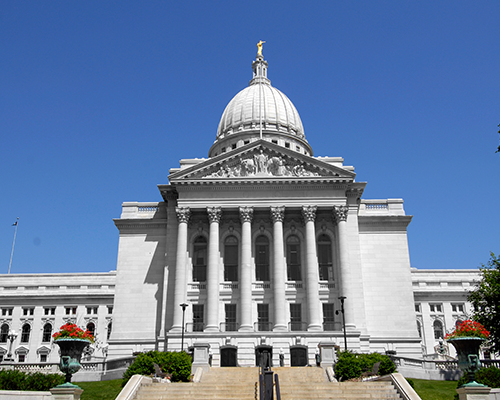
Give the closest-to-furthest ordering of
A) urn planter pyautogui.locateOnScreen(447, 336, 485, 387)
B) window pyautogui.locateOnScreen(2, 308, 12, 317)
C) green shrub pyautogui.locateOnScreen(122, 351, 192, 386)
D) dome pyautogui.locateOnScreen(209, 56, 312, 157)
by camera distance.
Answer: urn planter pyautogui.locateOnScreen(447, 336, 485, 387) → green shrub pyautogui.locateOnScreen(122, 351, 192, 386) → dome pyautogui.locateOnScreen(209, 56, 312, 157) → window pyautogui.locateOnScreen(2, 308, 12, 317)

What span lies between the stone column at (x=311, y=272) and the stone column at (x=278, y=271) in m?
2.43

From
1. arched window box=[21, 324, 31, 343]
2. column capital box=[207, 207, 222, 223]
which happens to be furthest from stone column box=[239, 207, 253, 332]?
arched window box=[21, 324, 31, 343]

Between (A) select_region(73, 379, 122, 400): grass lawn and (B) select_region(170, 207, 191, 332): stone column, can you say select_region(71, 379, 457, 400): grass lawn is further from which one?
(B) select_region(170, 207, 191, 332): stone column

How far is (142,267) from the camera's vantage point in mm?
58562

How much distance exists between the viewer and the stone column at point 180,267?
2060 inches

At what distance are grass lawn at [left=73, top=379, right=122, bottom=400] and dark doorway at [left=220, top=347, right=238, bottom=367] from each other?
12429mm

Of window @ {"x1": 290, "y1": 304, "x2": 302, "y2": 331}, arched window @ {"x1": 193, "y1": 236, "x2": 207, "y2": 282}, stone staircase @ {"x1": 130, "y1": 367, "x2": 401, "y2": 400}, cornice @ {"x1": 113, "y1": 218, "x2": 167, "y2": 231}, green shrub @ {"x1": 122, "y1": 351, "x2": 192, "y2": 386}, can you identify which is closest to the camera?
stone staircase @ {"x1": 130, "y1": 367, "x2": 401, "y2": 400}

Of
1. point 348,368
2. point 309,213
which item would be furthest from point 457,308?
point 348,368

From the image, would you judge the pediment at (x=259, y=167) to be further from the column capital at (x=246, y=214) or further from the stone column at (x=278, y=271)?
the stone column at (x=278, y=271)

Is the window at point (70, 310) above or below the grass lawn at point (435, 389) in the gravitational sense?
above

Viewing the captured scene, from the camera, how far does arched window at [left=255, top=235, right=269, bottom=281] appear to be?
55.8 meters

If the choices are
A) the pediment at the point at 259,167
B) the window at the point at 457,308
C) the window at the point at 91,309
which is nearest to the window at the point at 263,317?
the pediment at the point at 259,167

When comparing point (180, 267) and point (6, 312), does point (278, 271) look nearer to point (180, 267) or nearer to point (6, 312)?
point (180, 267)

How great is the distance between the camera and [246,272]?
176ft
